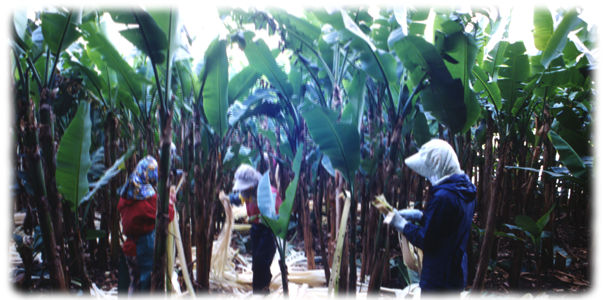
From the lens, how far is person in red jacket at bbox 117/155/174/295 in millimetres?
1316

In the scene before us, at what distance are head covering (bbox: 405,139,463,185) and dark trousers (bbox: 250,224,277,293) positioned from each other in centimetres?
94

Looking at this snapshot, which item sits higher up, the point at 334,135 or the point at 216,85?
the point at 216,85

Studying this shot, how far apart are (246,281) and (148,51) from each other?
4.97ft

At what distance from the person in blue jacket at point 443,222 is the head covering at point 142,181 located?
1001 millimetres

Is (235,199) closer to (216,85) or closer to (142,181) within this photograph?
(142,181)

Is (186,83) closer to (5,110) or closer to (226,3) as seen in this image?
(226,3)

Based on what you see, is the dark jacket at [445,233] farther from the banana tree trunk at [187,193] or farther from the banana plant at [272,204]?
the banana tree trunk at [187,193]

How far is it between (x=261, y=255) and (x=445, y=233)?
1011mm

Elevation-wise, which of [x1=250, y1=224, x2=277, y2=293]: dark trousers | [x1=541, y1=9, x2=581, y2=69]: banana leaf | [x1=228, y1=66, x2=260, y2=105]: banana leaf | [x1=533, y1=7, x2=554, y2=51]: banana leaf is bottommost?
[x1=250, y1=224, x2=277, y2=293]: dark trousers

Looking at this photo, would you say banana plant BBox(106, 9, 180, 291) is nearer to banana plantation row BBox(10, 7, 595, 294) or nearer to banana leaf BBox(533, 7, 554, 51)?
banana plantation row BBox(10, 7, 595, 294)

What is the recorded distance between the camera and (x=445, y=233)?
1123 mm

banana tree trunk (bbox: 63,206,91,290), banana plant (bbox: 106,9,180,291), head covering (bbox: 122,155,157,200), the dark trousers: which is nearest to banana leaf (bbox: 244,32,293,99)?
banana plant (bbox: 106,9,180,291)

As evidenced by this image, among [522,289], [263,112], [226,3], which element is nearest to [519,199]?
[522,289]

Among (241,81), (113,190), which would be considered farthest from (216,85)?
(113,190)
